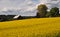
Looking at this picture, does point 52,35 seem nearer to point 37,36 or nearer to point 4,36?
point 37,36

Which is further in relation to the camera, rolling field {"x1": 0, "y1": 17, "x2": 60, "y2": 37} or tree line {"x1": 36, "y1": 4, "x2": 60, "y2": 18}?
tree line {"x1": 36, "y1": 4, "x2": 60, "y2": 18}

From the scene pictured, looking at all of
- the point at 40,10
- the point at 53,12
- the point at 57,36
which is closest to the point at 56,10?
the point at 53,12

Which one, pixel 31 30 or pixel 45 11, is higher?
pixel 31 30

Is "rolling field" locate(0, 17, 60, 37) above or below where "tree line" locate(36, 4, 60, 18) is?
above

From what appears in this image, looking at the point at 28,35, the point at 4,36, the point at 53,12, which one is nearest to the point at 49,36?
the point at 28,35

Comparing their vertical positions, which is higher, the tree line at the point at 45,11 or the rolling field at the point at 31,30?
the rolling field at the point at 31,30

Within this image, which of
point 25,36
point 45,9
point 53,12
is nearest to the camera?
point 25,36

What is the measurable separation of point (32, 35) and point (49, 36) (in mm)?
939

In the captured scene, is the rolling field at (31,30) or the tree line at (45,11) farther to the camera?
the tree line at (45,11)

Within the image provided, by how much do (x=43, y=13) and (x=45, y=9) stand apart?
237 cm

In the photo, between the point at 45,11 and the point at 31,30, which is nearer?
the point at 31,30

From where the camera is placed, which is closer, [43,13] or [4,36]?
[4,36]

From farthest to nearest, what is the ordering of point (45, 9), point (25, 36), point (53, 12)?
point (45, 9)
point (53, 12)
point (25, 36)

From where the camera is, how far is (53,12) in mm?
70500
